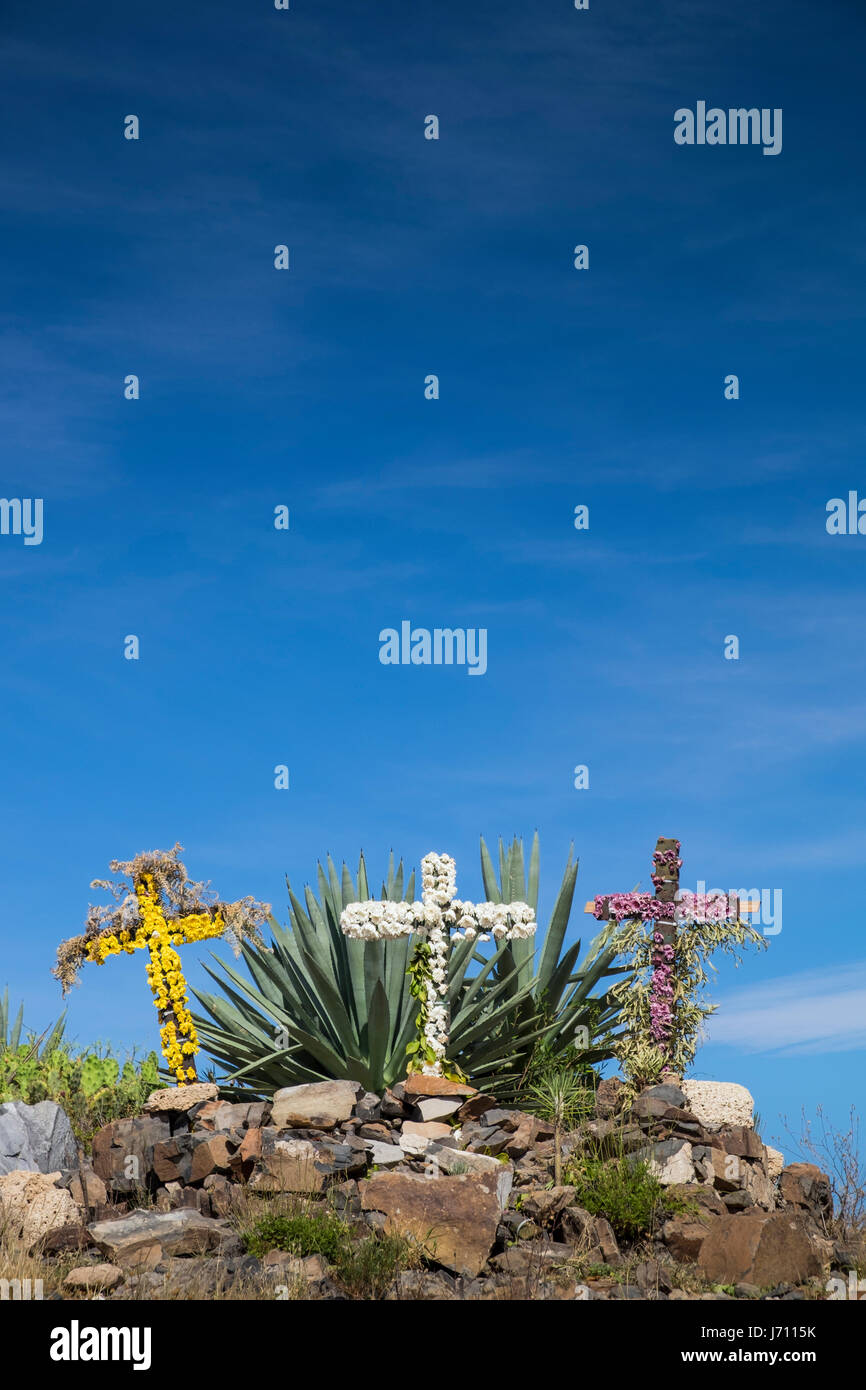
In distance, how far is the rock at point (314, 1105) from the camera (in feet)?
34.6

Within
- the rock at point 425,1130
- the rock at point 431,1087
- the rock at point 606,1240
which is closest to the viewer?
the rock at point 606,1240

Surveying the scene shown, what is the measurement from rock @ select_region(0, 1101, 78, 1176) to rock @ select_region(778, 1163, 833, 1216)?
6.15 meters

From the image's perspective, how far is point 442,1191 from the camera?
29.6 feet

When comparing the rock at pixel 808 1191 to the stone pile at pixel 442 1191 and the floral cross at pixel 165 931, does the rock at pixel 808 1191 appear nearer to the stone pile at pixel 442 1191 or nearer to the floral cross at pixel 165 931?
the stone pile at pixel 442 1191

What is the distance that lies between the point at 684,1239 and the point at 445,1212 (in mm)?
1781

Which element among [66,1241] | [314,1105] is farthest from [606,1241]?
[66,1241]

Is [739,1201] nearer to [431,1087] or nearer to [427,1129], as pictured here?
[427,1129]

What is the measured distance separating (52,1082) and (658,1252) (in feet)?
22.1

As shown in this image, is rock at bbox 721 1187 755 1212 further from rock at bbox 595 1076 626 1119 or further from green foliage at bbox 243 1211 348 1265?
green foliage at bbox 243 1211 348 1265

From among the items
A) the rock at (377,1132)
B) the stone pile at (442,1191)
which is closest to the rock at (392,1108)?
the stone pile at (442,1191)

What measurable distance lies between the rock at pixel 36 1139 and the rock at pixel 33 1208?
0.84 m

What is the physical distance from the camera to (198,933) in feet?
41.1
